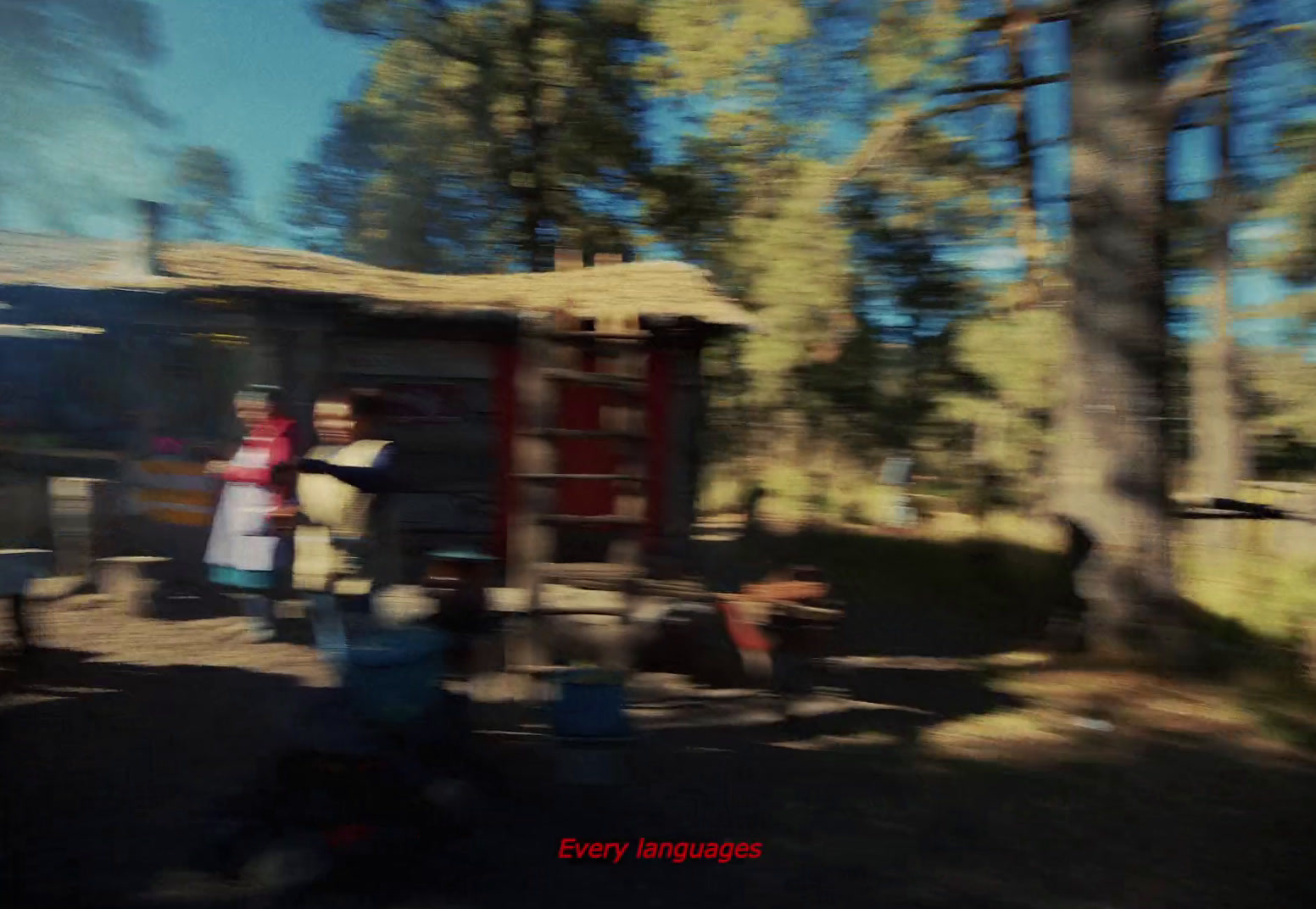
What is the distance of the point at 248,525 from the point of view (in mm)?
6473

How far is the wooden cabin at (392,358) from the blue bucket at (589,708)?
2858 mm

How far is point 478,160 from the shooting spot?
63.7ft

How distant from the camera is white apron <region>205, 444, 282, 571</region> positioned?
6.46m

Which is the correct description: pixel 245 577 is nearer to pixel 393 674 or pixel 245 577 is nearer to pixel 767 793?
pixel 393 674

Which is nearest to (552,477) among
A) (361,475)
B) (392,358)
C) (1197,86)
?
(361,475)

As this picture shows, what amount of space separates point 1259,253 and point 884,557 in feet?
19.5

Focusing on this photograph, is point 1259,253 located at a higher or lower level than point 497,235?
lower

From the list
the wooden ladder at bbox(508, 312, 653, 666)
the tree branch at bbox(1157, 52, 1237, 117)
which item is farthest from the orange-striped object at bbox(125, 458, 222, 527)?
the tree branch at bbox(1157, 52, 1237, 117)

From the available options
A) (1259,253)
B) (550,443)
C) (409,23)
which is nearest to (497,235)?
(409,23)

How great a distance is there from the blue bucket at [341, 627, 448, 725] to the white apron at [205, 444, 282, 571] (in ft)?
9.36

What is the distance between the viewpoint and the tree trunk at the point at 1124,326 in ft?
23.7

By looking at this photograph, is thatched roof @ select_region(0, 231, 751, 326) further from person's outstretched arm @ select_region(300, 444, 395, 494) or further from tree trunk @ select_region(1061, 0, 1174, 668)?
person's outstretched arm @ select_region(300, 444, 395, 494)

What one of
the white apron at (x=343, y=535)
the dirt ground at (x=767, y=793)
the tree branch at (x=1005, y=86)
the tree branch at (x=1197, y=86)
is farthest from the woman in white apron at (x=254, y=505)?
the tree branch at (x=1197, y=86)

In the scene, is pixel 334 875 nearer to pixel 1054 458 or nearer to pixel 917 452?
pixel 1054 458
